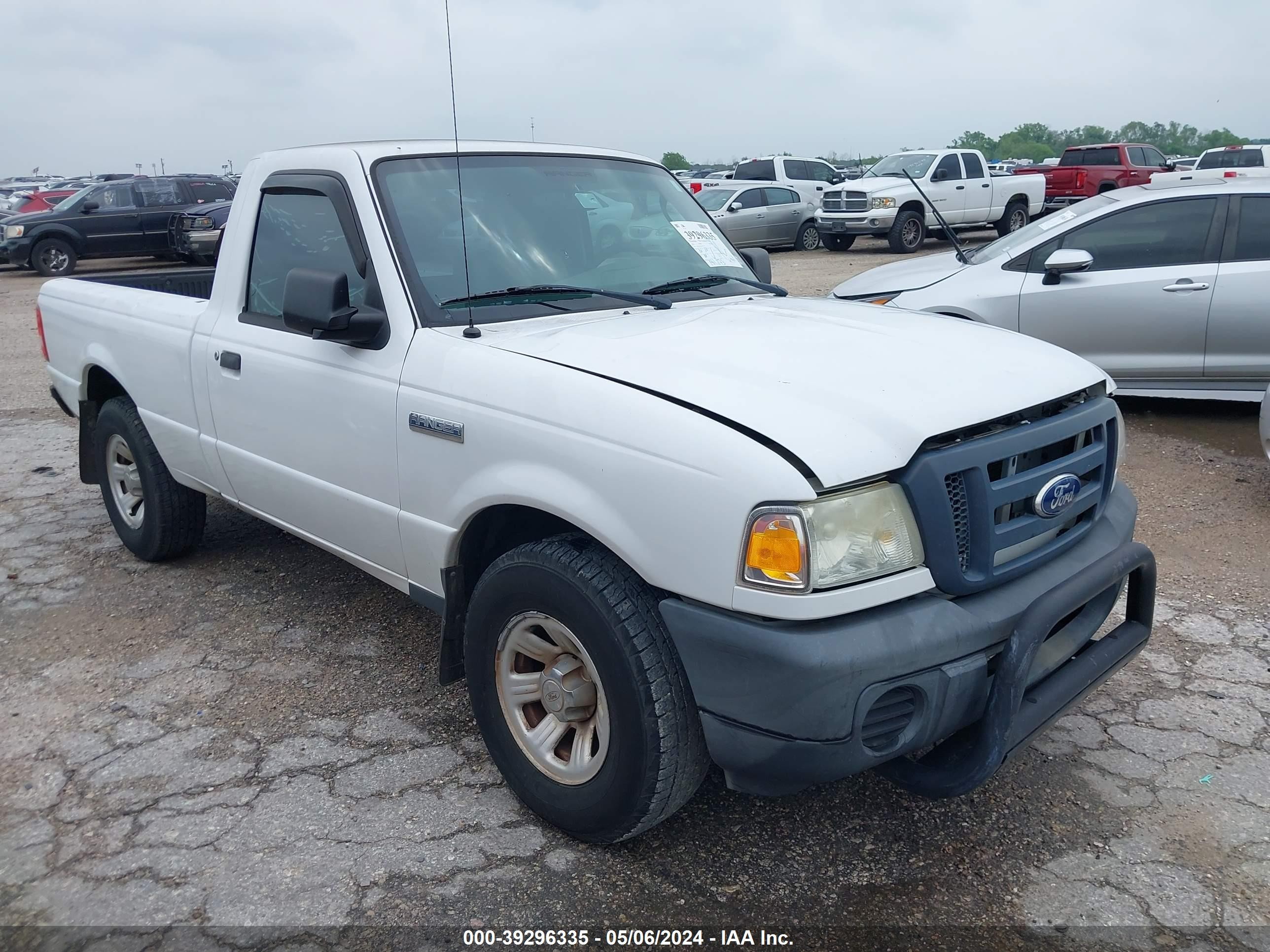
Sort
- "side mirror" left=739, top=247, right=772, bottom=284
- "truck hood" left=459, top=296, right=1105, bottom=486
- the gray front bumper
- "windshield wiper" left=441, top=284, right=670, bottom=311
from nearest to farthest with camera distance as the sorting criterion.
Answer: the gray front bumper
"truck hood" left=459, top=296, right=1105, bottom=486
"windshield wiper" left=441, top=284, right=670, bottom=311
"side mirror" left=739, top=247, right=772, bottom=284

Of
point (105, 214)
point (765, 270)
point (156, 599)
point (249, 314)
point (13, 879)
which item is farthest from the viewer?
point (105, 214)

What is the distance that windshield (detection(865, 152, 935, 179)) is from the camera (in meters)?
18.9

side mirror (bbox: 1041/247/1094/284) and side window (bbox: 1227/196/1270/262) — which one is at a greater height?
side window (bbox: 1227/196/1270/262)

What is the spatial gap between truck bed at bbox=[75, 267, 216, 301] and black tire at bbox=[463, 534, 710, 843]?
3.25 meters

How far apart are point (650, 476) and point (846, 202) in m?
17.6

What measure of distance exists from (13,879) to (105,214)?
19.3m

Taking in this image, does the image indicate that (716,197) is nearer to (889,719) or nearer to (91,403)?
(91,403)

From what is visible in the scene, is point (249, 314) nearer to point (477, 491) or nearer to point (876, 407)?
point (477, 491)

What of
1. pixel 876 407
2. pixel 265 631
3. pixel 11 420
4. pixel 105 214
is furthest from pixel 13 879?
pixel 105 214

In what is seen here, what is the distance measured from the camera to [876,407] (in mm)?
2402

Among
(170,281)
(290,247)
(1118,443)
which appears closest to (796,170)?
(170,281)

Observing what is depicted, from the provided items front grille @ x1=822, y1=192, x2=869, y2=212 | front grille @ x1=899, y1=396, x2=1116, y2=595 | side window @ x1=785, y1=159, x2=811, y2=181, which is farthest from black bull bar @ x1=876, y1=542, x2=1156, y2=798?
side window @ x1=785, y1=159, x2=811, y2=181

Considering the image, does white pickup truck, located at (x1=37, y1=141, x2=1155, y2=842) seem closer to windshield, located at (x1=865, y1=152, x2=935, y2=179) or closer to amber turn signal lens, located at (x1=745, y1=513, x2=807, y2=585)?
amber turn signal lens, located at (x1=745, y1=513, x2=807, y2=585)

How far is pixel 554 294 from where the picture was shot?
3291 mm
